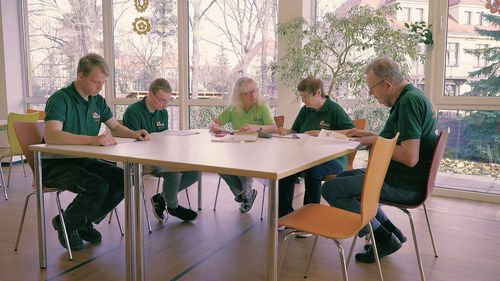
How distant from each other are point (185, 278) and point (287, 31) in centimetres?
294

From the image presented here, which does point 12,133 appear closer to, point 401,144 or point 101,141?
point 101,141

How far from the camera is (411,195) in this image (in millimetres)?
2236

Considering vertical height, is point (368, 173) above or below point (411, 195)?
above

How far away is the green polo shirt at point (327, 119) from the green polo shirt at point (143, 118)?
1.09 metres

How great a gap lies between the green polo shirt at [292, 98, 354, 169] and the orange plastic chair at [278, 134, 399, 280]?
1006mm

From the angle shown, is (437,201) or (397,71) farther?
(437,201)

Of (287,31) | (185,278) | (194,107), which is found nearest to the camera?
(185,278)

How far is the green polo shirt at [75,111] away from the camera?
2504mm

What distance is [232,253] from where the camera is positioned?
2.70m

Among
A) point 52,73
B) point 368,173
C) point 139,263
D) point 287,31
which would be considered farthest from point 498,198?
point 52,73

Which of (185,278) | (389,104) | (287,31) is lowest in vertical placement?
(185,278)

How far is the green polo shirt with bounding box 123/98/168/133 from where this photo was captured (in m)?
3.21

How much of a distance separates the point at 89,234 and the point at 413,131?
2103 millimetres

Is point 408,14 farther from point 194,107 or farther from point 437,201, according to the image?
point 194,107
